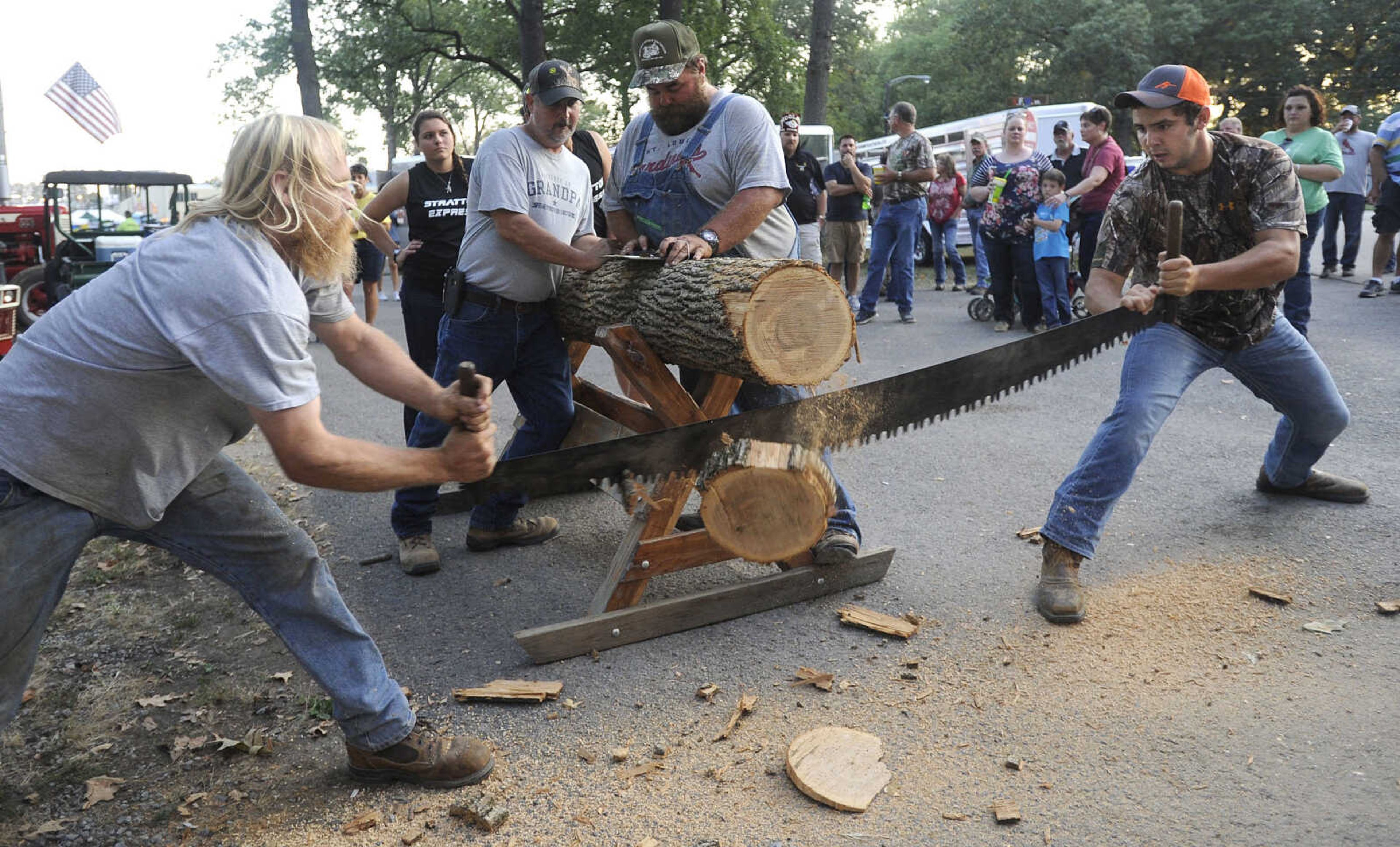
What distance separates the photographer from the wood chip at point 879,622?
3.81 metres

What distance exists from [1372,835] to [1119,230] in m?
2.48

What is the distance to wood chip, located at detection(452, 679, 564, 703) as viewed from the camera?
3.42 meters

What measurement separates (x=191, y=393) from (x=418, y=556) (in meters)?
2.26

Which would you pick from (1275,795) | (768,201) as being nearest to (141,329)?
(768,201)

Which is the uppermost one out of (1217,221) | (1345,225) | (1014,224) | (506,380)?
(1345,225)

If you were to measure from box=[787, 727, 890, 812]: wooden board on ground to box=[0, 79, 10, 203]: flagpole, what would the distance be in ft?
60.0

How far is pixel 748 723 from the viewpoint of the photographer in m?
3.26

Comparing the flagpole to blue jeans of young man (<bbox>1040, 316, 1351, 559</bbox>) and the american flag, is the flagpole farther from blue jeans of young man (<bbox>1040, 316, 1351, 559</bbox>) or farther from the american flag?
blue jeans of young man (<bbox>1040, 316, 1351, 559</bbox>)

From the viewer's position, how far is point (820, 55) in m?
17.9

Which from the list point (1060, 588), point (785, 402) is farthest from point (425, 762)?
point (1060, 588)

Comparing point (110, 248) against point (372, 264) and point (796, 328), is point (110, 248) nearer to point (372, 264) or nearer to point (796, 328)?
point (372, 264)

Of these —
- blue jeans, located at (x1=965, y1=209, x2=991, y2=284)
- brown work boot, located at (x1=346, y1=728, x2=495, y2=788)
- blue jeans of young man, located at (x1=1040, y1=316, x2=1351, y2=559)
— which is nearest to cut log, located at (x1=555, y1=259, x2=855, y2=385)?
blue jeans of young man, located at (x1=1040, y1=316, x2=1351, y2=559)

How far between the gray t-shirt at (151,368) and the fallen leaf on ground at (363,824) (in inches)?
38.3

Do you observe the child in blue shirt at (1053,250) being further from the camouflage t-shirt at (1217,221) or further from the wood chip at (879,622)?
the wood chip at (879,622)
